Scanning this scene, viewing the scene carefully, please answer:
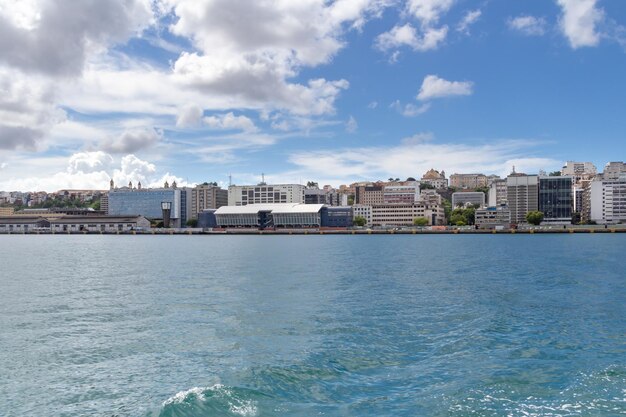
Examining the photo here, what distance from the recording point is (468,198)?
532 feet

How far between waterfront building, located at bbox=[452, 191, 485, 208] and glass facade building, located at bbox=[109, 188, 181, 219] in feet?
265

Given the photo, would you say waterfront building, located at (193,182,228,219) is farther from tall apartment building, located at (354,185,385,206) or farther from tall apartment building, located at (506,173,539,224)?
tall apartment building, located at (506,173,539,224)

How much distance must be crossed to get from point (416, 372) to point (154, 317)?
27.0 feet

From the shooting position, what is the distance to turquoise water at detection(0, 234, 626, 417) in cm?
791

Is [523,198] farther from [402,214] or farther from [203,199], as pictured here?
[203,199]

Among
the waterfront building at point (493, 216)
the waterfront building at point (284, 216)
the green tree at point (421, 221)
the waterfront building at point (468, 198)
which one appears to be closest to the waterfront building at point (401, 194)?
the waterfront building at point (468, 198)

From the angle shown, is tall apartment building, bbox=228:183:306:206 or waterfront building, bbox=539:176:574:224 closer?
waterfront building, bbox=539:176:574:224

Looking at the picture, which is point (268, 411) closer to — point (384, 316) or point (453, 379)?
point (453, 379)

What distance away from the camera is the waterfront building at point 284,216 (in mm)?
119875

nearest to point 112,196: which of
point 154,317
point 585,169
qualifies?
point 154,317

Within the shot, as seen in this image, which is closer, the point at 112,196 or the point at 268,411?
the point at 268,411

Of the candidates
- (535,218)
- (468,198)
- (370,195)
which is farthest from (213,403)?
(468,198)

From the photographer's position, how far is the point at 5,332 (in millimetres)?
12891

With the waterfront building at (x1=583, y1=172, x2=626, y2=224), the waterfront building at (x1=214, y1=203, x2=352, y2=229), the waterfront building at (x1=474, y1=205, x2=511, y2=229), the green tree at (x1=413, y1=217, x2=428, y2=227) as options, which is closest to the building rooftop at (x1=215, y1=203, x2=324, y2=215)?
the waterfront building at (x1=214, y1=203, x2=352, y2=229)
